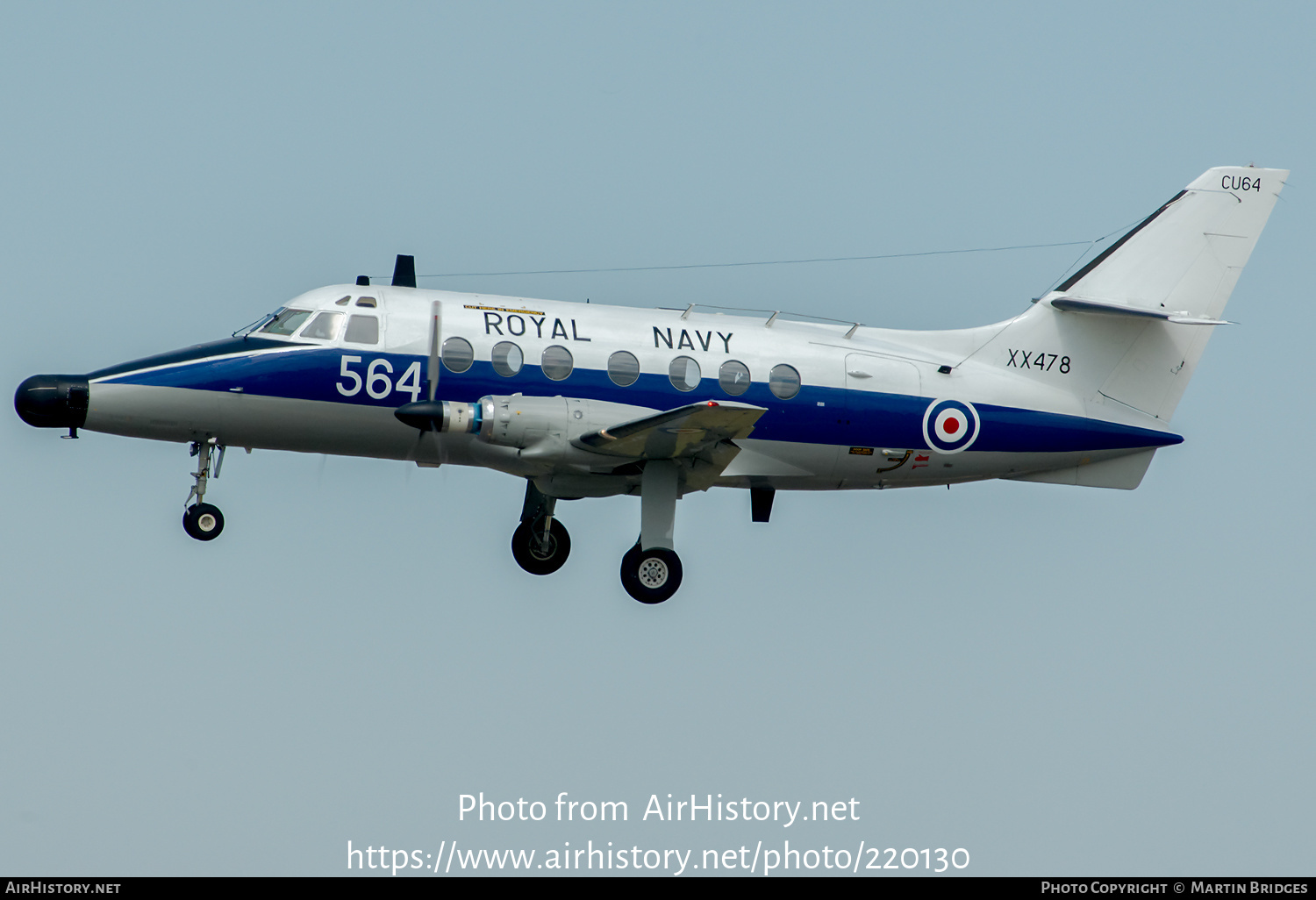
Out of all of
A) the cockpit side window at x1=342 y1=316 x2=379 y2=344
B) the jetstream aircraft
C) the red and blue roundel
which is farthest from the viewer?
the red and blue roundel

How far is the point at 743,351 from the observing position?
20500mm

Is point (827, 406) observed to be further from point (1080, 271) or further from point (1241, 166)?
point (1241, 166)

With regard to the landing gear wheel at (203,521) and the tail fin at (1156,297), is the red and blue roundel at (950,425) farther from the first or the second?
the landing gear wheel at (203,521)

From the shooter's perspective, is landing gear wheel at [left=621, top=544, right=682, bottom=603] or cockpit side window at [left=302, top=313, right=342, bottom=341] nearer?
cockpit side window at [left=302, top=313, right=342, bottom=341]

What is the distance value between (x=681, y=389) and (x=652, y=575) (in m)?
2.43

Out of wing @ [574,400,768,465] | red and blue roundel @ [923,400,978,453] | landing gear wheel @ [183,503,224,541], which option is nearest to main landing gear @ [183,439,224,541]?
landing gear wheel @ [183,503,224,541]

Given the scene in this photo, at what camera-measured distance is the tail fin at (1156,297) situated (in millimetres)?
22250

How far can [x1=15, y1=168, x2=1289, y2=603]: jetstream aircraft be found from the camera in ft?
63.3

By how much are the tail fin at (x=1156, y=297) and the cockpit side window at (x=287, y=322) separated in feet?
31.1

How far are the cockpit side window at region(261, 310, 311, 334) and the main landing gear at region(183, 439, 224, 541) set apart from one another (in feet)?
5.22

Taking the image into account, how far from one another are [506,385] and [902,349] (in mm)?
5637

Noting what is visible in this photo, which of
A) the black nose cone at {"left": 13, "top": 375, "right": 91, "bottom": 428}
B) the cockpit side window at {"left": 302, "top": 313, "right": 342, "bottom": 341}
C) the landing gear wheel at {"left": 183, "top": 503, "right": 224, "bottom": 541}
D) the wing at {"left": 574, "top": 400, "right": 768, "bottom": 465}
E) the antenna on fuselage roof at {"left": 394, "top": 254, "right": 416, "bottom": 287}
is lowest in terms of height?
the landing gear wheel at {"left": 183, "top": 503, "right": 224, "bottom": 541}

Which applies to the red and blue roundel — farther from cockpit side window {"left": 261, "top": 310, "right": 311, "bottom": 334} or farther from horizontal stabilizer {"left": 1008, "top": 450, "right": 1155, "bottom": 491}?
cockpit side window {"left": 261, "top": 310, "right": 311, "bottom": 334}

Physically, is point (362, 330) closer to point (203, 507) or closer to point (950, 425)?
point (203, 507)
